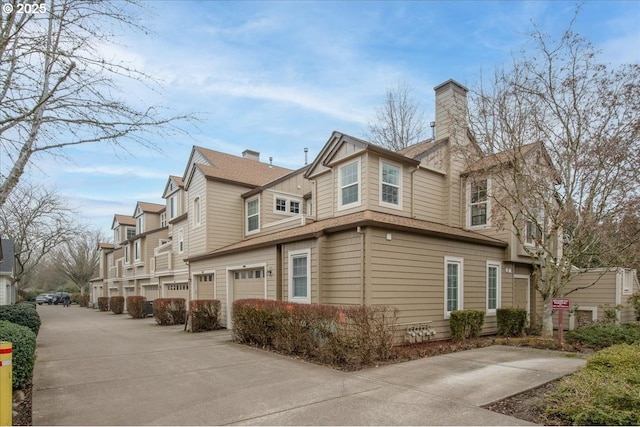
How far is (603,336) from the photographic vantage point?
35.1 feet

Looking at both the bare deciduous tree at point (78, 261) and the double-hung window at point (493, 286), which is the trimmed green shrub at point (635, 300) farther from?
the bare deciduous tree at point (78, 261)

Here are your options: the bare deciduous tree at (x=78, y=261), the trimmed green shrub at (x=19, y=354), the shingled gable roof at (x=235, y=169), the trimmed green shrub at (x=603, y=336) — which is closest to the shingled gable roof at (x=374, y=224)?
the trimmed green shrub at (x=603, y=336)

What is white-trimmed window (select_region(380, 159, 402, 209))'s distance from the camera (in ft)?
39.8

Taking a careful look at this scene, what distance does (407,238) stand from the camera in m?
10.9

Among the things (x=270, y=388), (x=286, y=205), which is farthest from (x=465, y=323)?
(x=286, y=205)

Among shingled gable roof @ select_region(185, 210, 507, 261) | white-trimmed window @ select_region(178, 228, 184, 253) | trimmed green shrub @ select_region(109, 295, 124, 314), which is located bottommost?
trimmed green shrub @ select_region(109, 295, 124, 314)

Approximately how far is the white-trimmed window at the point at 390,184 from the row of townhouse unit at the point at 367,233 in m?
0.04

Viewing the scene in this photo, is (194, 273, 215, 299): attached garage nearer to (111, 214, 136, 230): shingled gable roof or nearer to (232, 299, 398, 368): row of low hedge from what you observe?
(232, 299, 398, 368): row of low hedge

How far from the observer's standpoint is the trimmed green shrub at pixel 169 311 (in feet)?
58.4

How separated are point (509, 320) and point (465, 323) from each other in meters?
2.33

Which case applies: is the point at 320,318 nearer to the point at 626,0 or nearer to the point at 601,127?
the point at 601,127

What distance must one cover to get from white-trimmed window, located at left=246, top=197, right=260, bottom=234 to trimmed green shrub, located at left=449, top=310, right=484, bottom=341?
9.43m

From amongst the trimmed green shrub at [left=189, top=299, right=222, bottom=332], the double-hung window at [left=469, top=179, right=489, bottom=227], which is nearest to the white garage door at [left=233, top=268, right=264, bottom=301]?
the trimmed green shrub at [left=189, top=299, right=222, bottom=332]

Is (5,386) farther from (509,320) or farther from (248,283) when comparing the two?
(509,320)
